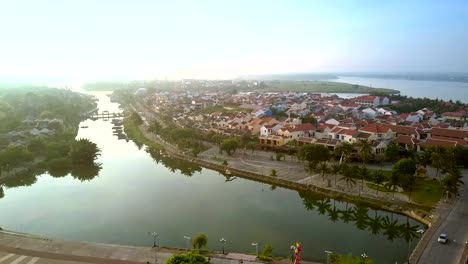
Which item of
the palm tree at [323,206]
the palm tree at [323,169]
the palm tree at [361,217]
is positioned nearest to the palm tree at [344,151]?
the palm tree at [323,169]

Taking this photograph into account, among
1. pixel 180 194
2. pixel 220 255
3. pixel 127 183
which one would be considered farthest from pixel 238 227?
pixel 127 183

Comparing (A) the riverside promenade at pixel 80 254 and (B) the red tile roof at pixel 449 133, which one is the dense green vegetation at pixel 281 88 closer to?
(B) the red tile roof at pixel 449 133

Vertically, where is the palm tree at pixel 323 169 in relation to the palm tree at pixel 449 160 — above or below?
below

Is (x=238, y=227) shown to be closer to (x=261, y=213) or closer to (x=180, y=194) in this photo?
(x=261, y=213)

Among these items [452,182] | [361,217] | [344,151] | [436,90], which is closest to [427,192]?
[452,182]

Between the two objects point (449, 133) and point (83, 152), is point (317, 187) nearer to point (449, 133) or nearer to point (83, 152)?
point (449, 133)
